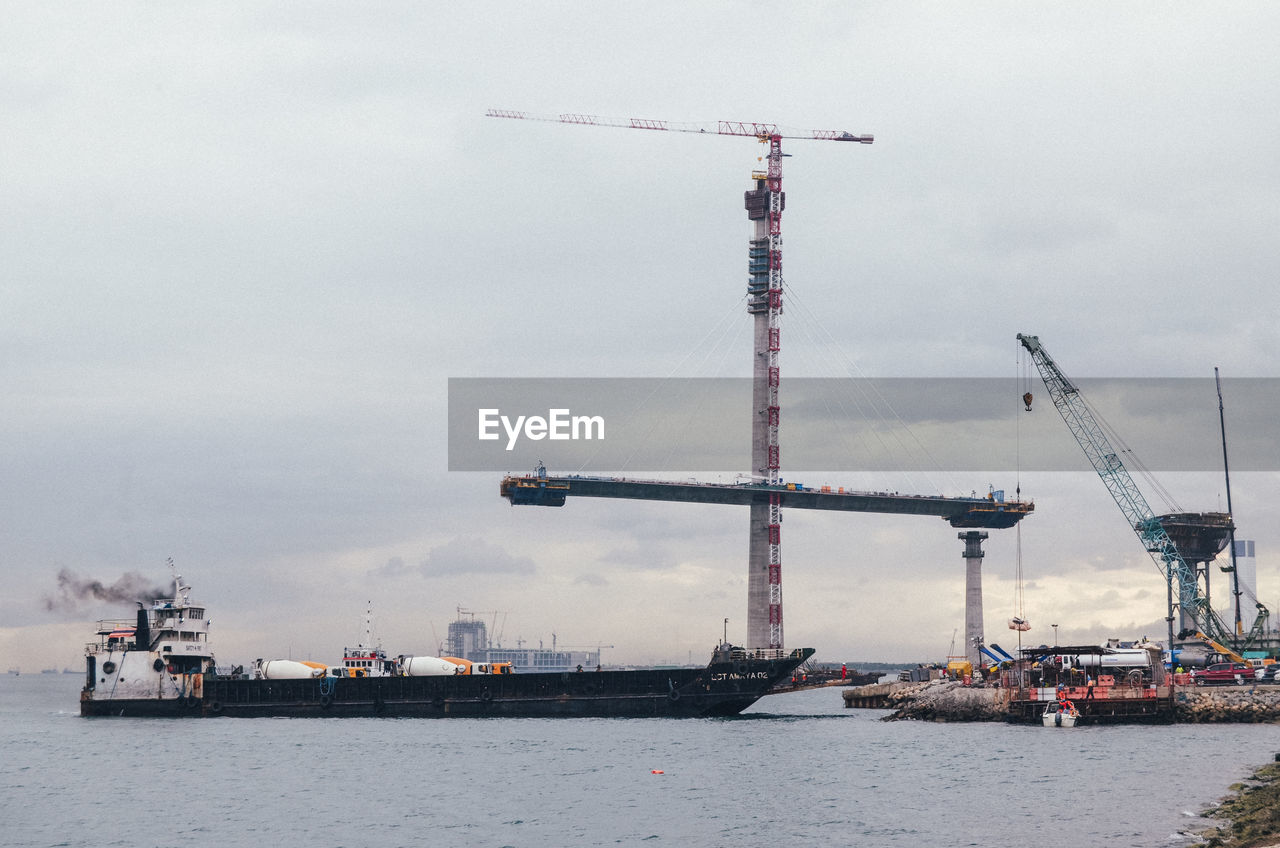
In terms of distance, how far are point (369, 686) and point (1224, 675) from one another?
69.7 meters

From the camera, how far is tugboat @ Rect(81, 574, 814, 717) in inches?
4058

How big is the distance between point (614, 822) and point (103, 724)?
70139 mm

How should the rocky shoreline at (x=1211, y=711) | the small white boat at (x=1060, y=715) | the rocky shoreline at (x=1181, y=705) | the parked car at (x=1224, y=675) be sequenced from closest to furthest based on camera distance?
the rocky shoreline at (x=1211, y=711) → the small white boat at (x=1060, y=715) → the rocky shoreline at (x=1181, y=705) → the parked car at (x=1224, y=675)

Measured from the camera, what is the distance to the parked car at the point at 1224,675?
111 meters

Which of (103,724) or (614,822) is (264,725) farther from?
(614,822)

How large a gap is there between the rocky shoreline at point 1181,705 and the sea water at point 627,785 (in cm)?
199

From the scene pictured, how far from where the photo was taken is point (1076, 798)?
57438 millimetres

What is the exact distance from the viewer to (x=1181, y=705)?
93.8 meters

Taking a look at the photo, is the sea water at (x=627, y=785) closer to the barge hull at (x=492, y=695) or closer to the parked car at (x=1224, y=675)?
the barge hull at (x=492, y=695)

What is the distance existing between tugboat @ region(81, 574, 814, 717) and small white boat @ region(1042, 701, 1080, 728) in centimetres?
1944

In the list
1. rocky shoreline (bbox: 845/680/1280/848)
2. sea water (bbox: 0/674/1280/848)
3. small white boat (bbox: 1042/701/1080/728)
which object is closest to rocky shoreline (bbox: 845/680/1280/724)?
rocky shoreline (bbox: 845/680/1280/848)

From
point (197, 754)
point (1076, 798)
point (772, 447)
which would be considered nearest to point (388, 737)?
point (197, 754)

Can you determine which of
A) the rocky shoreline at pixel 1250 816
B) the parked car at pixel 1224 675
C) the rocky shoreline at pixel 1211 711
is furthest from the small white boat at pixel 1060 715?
the rocky shoreline at pixel 1250 816

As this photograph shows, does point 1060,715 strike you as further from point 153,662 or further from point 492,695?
point 153,662
